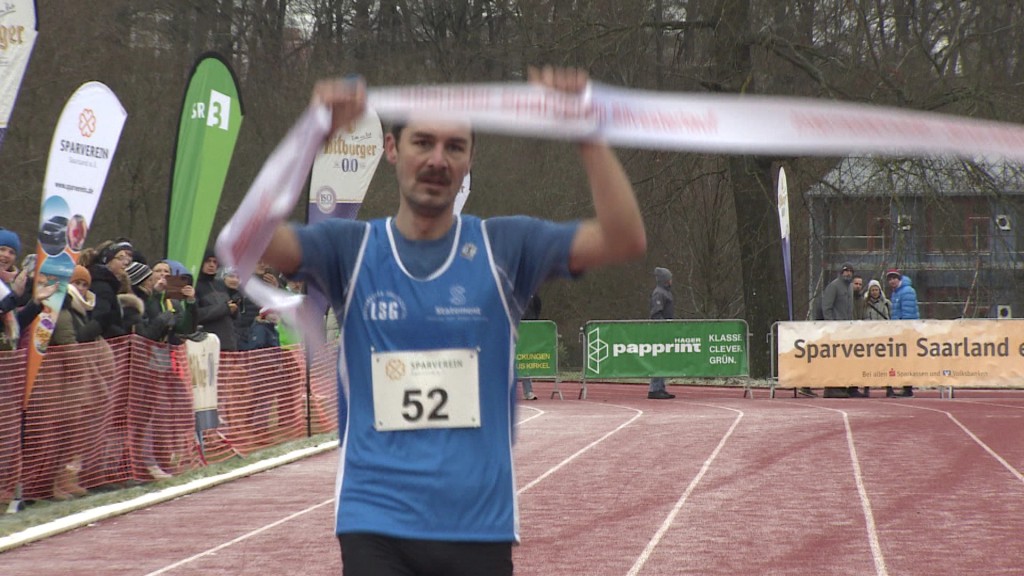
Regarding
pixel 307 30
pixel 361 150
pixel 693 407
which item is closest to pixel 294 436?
pixel 361 150

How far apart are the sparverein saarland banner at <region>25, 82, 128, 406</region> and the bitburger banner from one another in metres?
13.6

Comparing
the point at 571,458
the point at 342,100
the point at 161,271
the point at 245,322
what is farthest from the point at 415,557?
the point at 245,322

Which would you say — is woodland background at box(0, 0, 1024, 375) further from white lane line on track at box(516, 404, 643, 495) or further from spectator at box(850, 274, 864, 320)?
white lane line on track at box(516, 404, 643, 495)

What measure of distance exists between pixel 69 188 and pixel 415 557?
7.85 meters

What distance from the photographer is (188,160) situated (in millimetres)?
14016

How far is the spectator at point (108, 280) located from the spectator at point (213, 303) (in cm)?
193

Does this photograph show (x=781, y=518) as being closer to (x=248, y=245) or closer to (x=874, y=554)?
(x=874, y=554)

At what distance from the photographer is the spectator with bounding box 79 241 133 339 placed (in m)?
11.4

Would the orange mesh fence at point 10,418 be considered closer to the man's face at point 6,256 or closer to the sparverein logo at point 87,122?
the man's face at point 6,256

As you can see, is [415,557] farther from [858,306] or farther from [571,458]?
[858,306]

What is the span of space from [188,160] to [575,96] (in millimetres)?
11153

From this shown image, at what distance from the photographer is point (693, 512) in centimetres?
1050

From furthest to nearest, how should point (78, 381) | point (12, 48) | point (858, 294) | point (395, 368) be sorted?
1. point (858, 294)
2. point (78, 381)
3. point (12, 48)
4. point (395, 368)

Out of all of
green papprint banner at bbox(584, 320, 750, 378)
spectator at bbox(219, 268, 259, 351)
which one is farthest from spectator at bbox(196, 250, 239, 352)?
green papprint banner at bbox(584, 320, 750, 378)
